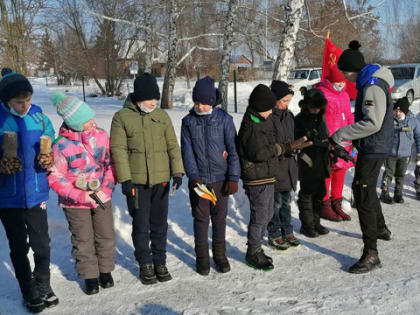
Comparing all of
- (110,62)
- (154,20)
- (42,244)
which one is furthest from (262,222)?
(110,62)

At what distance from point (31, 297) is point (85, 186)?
96cm

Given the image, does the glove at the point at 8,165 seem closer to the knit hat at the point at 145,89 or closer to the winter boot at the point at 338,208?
the knit hat at the point at 145,89

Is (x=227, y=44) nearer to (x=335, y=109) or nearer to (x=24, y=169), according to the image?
(x=335, y=109)

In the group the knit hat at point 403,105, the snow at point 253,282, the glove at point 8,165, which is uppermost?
the knit hat at point 403,105

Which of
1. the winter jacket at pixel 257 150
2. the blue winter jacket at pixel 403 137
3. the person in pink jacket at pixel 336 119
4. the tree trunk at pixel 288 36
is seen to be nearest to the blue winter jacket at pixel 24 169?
the winter jacket at pixel 257 150

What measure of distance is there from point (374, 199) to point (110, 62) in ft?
81.6

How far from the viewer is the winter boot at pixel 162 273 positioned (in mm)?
3424

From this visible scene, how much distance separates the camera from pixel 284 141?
380 centimetres

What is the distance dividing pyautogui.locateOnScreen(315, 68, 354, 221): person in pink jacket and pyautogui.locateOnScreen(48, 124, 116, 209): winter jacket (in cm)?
266

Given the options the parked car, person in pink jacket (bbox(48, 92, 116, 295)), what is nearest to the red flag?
person in pink jacket (bbox(48, 92, 116, 295))

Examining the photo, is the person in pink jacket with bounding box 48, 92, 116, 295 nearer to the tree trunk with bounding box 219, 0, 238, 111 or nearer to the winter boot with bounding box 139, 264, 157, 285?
the winter boot with bounding box 139, 264, 157, 285

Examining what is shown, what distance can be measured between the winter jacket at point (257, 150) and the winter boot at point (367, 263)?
1.04m

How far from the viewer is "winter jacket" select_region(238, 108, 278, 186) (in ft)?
11.2

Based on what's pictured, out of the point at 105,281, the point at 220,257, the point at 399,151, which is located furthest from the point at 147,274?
the point at 399,151
